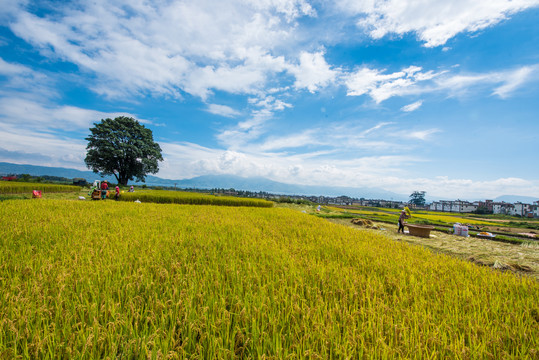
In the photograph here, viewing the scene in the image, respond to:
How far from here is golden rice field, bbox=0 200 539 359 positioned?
72.1 inches

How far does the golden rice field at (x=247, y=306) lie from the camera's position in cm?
183

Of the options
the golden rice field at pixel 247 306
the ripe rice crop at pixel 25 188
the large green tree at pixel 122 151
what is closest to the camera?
the golden rice field at pixel 247 306

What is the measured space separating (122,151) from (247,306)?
1763 inches

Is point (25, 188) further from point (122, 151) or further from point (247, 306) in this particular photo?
point (247, 306)

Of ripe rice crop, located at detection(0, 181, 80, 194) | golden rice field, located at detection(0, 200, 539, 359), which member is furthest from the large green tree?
golden rice field, located at detection(0, 200, 539, 359)

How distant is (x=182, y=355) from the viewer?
169 centimetres

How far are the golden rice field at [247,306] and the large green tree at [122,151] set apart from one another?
1557 inches

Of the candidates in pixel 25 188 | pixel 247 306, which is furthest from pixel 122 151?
pixel 247 306

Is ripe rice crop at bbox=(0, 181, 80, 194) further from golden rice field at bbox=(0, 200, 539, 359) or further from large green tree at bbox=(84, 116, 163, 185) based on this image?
golden rice field at bbox=(0, 200, 539, 359)

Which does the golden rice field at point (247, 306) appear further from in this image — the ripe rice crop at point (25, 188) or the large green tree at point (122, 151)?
the large green tree at point (122, 151)

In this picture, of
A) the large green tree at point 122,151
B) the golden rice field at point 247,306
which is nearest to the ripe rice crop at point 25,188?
the large green tree at point 122,151

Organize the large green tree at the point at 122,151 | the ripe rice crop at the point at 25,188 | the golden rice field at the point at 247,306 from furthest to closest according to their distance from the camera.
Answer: the large green tree at the point at 122,151 → the ripe rice crop at the point at 25,188 → the golden rice field at the point at 247,306

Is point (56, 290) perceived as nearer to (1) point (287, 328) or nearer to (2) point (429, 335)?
(1) point (287, 328)

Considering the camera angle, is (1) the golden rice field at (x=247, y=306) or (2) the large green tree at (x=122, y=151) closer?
(1) the golden rice field at (x=247, y=306)
